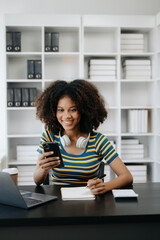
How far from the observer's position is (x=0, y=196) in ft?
4.22

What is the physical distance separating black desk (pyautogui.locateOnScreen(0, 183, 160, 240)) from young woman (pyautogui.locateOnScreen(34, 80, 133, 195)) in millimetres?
469

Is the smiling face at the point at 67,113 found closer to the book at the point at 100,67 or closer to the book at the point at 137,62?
the book at the point at 100,67

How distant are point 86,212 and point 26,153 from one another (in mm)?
2396

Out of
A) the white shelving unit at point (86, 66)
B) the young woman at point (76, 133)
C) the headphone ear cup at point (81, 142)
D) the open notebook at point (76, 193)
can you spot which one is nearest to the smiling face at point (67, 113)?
the young woman at point (76, 133)

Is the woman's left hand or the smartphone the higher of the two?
the smartphone

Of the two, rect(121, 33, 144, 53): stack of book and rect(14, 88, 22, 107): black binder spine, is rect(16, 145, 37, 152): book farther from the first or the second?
rect(121, 33, 144, 53): stack of book

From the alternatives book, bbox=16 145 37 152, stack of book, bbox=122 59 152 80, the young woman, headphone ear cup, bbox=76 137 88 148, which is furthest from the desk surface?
stack of book, bbox=122 59 152 80

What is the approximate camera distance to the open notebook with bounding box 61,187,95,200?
137 cm

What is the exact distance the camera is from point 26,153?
11.4ft

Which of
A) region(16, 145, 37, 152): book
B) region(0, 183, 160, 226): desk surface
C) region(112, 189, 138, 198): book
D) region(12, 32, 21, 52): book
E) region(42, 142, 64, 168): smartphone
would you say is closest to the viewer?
region(0, 183, 160, 226): desk surface

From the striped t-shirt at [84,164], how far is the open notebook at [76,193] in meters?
0.22

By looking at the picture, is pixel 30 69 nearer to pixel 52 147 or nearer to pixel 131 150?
pixel 131 150

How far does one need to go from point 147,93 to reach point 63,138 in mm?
2288
